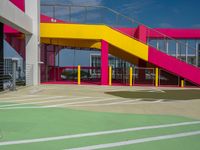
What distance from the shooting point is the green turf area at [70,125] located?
5547 millimetres

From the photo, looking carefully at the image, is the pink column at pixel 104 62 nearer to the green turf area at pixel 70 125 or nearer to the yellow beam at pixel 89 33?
the yellow beam at pixel 89 33

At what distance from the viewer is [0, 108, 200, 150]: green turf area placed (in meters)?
5.55

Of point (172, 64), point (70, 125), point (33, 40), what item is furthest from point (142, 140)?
point (172, 64)

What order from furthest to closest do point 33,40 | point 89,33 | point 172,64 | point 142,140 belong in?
point 172,64 < point 89,33 < point 33,40 < point 142,140

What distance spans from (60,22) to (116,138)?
17905 millimetres

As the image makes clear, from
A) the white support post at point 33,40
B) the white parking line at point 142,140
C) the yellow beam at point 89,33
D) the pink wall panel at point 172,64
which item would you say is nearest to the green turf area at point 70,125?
the white parking line at point 142,140

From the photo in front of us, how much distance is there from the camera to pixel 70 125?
6.94m

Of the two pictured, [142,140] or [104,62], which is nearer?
[142,140]

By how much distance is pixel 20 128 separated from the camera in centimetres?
647

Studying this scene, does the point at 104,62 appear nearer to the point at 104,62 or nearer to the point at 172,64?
the point at 104,62

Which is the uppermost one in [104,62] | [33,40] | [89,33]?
[89,33]

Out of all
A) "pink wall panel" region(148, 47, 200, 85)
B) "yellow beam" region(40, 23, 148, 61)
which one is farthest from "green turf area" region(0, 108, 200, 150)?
"pink wall panel" region(148, 47, 200, 85)

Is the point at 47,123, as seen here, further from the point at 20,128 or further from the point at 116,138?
the point at 116,138

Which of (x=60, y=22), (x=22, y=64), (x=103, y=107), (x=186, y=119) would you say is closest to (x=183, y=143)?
(x=186, y=119)
